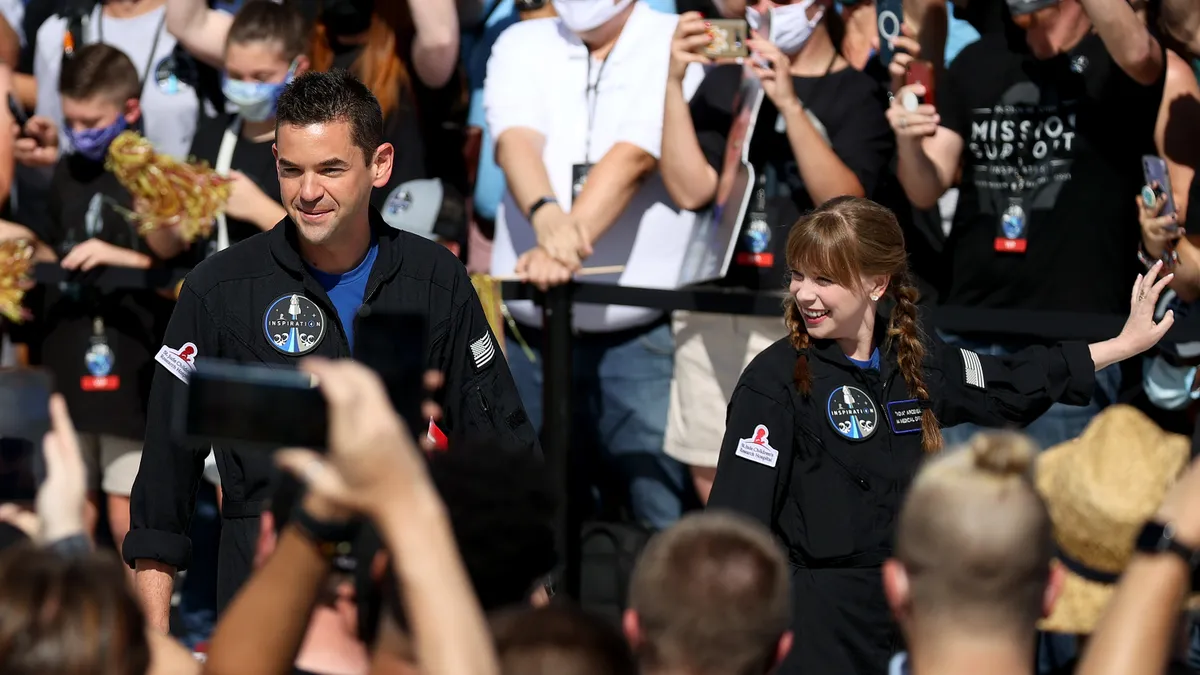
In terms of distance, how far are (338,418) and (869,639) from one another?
2468mm

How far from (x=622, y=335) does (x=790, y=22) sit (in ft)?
4.32

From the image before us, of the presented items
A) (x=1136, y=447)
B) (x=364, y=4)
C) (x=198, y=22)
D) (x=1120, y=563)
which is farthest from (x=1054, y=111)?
(x=198, y=22)

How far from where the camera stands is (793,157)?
589 cm

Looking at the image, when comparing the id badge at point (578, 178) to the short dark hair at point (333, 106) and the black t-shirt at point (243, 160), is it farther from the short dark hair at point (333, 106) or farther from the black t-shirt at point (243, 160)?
the short dark hair at point (333, 106)

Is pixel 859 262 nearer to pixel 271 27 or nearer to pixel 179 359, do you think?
pixel 179 359

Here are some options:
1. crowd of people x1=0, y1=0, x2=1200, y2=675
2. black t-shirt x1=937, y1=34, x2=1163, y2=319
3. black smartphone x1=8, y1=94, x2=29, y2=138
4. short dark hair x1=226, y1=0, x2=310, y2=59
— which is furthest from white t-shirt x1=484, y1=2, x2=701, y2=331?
black smartphone x1=8, y1=94, x2=29, y2=138

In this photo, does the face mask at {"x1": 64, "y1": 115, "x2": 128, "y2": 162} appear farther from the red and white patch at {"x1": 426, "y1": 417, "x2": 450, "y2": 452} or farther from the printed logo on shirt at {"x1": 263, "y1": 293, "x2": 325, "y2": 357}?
the red and white patch at {"x1": 426, "y1": 417, "x2": 450, "y2": 452}

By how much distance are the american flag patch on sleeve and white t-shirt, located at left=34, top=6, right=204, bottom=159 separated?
294 cm

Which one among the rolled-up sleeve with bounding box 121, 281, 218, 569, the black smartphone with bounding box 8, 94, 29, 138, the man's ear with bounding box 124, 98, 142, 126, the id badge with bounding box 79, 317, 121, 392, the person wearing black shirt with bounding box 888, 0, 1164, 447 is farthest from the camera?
the black smartphone with bounding box 8, 94, 29, 138

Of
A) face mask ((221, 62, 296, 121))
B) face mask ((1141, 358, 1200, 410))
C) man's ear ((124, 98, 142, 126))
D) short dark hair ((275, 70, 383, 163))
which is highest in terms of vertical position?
short dark hair ((275, 70, 383, 163))

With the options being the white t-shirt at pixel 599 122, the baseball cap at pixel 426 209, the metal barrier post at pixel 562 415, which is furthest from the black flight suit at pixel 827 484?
the baseball cap at pixel 426 209

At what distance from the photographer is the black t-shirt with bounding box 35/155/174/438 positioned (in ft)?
22.0

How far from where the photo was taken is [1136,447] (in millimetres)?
5105

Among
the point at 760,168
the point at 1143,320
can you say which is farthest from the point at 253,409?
the point at 760,168
